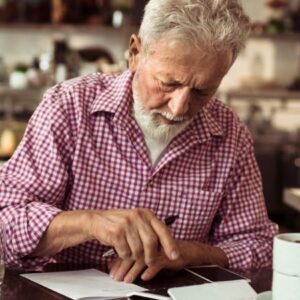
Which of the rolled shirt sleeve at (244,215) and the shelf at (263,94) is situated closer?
the rolled shirt sleeve at (244,215)

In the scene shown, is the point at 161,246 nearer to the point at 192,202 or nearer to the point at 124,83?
the point at 192,202

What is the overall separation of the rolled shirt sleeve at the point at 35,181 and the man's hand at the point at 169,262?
20cm

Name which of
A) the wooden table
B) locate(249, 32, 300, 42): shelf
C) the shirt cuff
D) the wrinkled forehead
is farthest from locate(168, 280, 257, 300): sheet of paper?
locate(249, 32, 300, 42): shelf

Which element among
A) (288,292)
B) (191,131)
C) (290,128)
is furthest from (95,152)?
(290,128)

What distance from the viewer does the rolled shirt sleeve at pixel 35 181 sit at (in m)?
1.87

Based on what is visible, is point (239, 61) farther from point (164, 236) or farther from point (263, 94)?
point (164, 236)

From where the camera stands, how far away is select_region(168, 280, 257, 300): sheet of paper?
1.60 metres

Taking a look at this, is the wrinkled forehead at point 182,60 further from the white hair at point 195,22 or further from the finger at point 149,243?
the finger at point 149,243

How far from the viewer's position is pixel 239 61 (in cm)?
761

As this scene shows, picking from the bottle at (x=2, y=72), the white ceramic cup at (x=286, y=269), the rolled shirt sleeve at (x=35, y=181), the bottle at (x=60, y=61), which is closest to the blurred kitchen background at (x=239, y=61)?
the bottle at (x=2, y=72)

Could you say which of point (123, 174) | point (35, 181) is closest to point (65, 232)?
point (35, 181)

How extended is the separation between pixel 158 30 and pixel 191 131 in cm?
37

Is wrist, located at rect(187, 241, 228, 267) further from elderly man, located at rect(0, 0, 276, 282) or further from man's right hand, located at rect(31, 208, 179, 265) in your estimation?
man's right hand, located at rect(31, 208, 179, 265)

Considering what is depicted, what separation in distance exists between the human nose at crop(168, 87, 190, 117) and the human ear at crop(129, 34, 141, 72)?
0.51 ft
